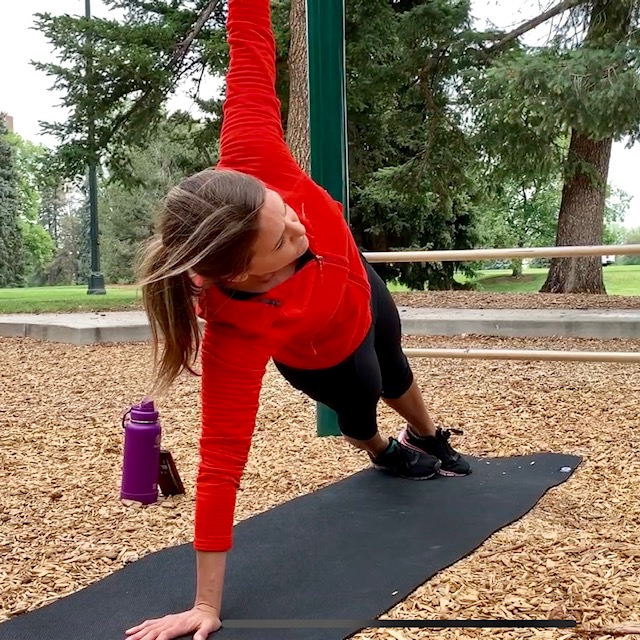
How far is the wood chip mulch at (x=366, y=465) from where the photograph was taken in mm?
1578

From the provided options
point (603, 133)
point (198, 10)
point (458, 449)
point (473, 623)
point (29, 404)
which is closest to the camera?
point (473, 623)

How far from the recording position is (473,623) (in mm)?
1430

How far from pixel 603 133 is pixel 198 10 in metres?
5.77

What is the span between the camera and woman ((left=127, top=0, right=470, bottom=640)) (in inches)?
53.2

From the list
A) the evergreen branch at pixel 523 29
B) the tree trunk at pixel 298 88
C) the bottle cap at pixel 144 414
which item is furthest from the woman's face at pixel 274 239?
the evergreen branch at pixel 523 29

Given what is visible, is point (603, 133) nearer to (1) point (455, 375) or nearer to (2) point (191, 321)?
(1) point (455, 375)

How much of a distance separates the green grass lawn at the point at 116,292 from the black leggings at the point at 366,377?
503 mm

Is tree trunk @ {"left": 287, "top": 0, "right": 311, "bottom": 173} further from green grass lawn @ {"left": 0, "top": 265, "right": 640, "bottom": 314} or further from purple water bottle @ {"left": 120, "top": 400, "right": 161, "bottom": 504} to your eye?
purple water bottle @ {"left": 120, "top": 400, "right": 161, "bottom": 504}

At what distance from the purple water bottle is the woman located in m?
0.58

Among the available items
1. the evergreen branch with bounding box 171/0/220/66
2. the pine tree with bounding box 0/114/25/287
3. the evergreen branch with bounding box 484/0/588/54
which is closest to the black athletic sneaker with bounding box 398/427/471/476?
the evergreen branch with bounding box 484/0/588/54

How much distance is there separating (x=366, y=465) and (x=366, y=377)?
91 centimetres

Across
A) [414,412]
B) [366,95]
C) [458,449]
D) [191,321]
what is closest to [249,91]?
[191,321]

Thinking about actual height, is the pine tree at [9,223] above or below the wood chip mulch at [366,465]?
above

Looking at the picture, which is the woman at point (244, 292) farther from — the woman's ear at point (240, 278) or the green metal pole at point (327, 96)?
the green metal pole at point (327, 96)
